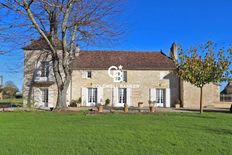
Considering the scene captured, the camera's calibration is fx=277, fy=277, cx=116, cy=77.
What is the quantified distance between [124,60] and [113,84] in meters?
3.22

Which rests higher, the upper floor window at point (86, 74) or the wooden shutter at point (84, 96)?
the upper floor window at point (86, 74)

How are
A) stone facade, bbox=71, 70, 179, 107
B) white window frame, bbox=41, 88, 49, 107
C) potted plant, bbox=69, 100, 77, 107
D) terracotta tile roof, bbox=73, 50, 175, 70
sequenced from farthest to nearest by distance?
terracotta tile roof, bbox=73, 50, 175, 70 → stone facade, bbox=71, 70, 179, 107 → white window frame, bbox=41, 88, 49, 107 → potted plant, bbox=69, 100, 77, 107

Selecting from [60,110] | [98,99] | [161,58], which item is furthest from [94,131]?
[161,58]

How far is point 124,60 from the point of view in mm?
31125

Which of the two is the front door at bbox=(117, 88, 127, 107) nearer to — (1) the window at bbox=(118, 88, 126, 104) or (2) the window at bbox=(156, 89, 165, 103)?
(1) the window at bbox=(118, 88, 126, 104)

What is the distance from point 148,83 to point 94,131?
21.5m

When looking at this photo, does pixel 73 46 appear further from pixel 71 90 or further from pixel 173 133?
pixel 173 133

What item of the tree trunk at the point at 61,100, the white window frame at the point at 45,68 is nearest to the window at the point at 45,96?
the white window frame at the point at 45,68

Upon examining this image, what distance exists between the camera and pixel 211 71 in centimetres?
1925

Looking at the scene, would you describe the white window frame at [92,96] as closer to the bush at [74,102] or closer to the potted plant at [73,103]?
the bush at [74,102]

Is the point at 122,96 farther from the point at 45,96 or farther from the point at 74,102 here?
the point at 45,96

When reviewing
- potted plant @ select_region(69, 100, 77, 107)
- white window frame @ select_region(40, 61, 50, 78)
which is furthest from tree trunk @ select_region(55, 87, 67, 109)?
white window frame @ select_region(40, 61, 50, 78)

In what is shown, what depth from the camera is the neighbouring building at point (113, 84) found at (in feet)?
94.9

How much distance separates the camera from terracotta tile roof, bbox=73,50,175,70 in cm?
3002
